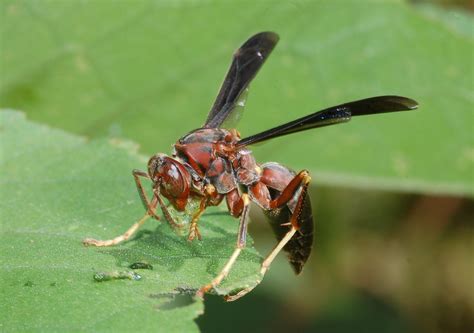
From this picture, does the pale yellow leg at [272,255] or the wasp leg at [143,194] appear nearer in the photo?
the pale yellow leg at [272,255]

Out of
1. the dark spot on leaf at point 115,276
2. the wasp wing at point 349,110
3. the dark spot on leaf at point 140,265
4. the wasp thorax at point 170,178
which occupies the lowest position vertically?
the dark spot on leaf at point 140,265

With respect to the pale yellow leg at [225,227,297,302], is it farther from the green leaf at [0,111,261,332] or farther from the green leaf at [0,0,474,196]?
the green leaf at [0,0,474,196]

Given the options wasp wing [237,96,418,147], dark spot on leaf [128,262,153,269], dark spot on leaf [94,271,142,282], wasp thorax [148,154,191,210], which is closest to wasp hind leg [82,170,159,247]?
wasp thorax [148,154,191,210]

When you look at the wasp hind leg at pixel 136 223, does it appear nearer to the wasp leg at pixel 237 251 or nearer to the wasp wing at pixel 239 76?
the wasp leg at pixel 237 251

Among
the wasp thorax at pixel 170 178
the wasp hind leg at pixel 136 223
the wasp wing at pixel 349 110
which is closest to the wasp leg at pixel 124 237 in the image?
the wasp hind leg at pixel 136 223

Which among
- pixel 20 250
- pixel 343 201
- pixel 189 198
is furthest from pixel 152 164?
pixel 343 201

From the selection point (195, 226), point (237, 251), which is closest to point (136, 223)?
point (195, 226)

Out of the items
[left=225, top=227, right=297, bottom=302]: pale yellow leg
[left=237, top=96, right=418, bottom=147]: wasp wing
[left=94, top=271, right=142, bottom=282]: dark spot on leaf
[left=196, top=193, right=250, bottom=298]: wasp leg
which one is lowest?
A: [left=225, top=227, right=297, bottom=302]: pale yellow leg

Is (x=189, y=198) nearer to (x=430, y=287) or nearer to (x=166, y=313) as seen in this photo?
(x=166, y=313)
